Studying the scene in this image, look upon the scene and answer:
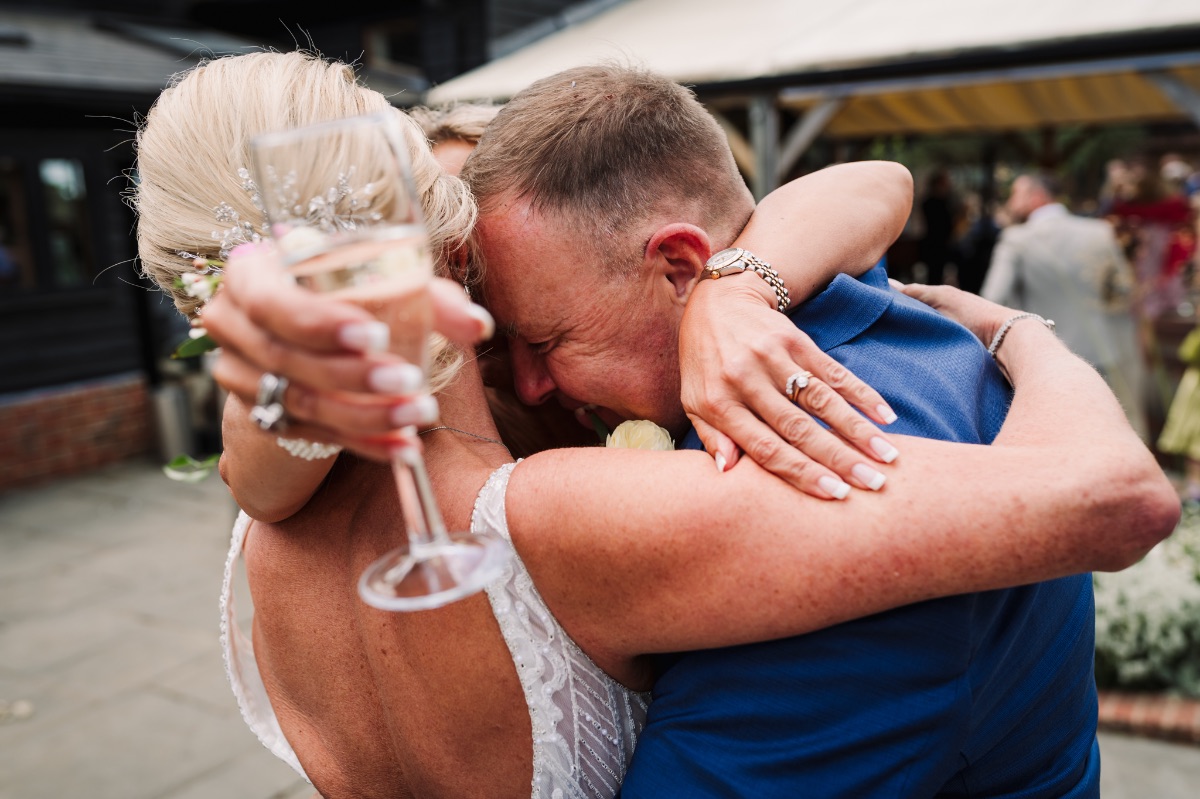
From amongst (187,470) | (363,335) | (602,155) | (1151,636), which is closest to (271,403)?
(363,335)

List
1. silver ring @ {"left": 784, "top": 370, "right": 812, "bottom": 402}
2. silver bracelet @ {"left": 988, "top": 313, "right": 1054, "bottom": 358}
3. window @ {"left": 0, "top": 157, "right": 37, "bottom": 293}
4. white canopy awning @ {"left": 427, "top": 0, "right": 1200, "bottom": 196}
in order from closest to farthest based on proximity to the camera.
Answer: silver ring @ {"left": 784, "top": 370, "right": 812, "bottom": 402} → silver bracelet @ {"left": 988, "top": 313, "right": 1054, "bottom": 358} → white canopy awning @ {"left": 427, "top": 0, "right": 1200, "bottom": 196} → window @ {"left": 0, "top": 157, "right": 37, "bottom": 293}

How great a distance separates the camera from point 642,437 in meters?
1.59

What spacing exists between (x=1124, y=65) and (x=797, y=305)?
525 cm

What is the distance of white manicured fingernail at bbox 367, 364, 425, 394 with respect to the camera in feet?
2.62

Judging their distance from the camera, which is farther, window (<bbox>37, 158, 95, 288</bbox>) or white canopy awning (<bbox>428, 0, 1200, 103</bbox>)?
window (<bbox>37, 158, 95, 288</bbox>)

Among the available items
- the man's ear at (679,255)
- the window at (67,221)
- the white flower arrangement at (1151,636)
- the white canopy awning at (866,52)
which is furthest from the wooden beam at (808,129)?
the window at (67,221)

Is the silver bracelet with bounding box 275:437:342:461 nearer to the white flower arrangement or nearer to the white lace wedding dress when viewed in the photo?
the white lace wedding dress

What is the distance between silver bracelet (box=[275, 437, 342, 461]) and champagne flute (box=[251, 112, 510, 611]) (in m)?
0.33

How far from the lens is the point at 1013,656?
1.37 m

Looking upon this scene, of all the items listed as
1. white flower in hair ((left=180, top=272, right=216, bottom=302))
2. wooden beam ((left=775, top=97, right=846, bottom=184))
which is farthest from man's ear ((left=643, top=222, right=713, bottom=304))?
wooden beam ((left=775, top=97, right=846, bottom=184))

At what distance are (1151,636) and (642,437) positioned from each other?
3.76 meters

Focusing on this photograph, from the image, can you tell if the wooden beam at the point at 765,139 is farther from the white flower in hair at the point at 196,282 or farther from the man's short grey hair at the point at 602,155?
the white flower in hair at the point at 196,282

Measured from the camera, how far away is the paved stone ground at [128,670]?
416cm

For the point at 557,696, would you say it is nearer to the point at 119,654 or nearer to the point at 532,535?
the point at 532,535
